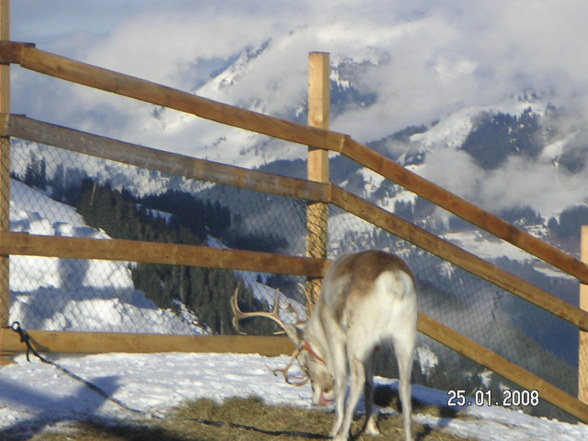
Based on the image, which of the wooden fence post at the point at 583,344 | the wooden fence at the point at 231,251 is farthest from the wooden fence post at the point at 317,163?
the wooden fence post at the point at 583,344

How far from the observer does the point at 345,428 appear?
5.70 metres

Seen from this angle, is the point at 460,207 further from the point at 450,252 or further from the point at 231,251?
the point at 231,251

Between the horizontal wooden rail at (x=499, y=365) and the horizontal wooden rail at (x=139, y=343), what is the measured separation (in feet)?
3.82

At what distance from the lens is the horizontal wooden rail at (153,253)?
6.64m

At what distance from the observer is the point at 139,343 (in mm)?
7281

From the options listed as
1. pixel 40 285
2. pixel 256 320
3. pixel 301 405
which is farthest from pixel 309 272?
pixel 256 320

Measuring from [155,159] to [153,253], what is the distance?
26.4 inches

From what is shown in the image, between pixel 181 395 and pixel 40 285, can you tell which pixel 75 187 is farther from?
pixel 181 395

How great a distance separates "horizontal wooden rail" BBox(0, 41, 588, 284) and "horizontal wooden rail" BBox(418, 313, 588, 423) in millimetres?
973

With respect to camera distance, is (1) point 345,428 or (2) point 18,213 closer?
(1) point 345,428

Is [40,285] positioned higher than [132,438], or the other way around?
[40,285]

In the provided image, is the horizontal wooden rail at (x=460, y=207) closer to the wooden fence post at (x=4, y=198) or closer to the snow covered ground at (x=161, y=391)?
the snow covered ground at (x=161, y=391)

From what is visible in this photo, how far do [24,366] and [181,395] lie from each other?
1133 millimetres

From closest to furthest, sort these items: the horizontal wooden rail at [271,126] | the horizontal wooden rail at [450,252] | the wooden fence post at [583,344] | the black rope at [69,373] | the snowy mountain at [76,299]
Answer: the black rope at [69,373], the horizontal wooden rail at [271,126], the horizontal wooden rail at [450,252], the wooden fence post at [583,344], the snowy mountain at [76,299]
